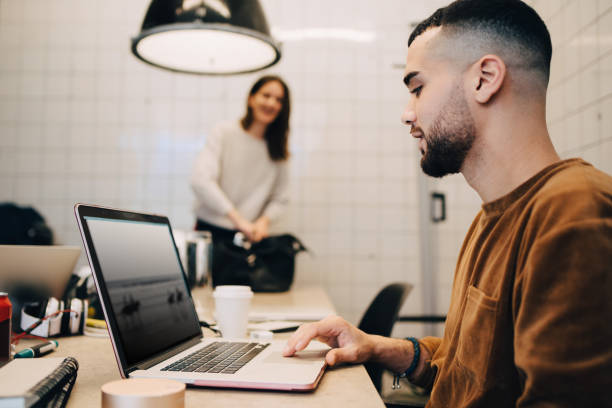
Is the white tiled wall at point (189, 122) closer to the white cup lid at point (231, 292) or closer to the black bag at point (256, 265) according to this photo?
the black bag at point (256, 265)

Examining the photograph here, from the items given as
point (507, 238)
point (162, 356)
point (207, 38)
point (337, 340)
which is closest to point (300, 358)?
point (337, 340)

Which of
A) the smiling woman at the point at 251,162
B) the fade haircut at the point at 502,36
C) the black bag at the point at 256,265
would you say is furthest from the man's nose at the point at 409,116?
the smiling woman at the point at 251,162

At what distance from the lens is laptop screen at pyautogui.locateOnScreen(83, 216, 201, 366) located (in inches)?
30.2

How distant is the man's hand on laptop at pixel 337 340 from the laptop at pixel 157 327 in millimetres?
25

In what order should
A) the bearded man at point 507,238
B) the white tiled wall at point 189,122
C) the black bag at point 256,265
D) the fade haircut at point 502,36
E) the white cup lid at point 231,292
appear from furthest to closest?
1. the white tiled wall at point 189,122
2. the black bag at point 256,265
3. the white cup lid at point 231,292
4. the fade haircut at point 502,36
5. the bearded man at point 507,238

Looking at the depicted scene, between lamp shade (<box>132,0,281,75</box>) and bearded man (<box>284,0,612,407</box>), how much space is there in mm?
656

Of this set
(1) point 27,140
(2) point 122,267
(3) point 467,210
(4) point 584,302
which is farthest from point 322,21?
(4) point 584,302

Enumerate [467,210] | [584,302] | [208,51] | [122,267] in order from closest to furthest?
[584,302], [122,267], [208,51], [467,210]

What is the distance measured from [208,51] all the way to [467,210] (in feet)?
6.35

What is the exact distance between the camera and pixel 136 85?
3178 mm

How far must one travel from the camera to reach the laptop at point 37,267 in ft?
3.48

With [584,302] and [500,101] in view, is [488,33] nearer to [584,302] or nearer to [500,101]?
[500,101]

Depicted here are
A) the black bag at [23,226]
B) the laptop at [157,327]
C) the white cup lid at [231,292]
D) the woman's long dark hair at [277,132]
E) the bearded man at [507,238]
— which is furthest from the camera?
the black bag at [23,226]

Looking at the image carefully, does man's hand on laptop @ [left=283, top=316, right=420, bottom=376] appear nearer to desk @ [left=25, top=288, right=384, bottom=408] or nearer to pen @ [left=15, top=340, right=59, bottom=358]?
desk @ [left=25, top=288, right=384, bottom=408]
